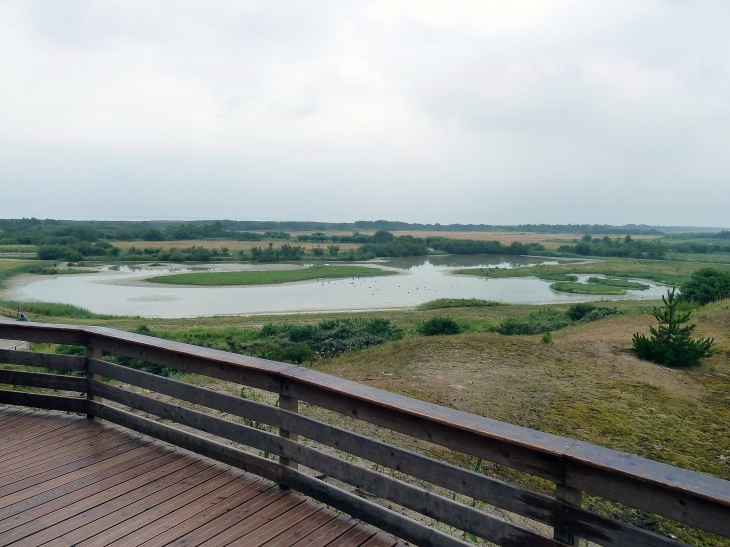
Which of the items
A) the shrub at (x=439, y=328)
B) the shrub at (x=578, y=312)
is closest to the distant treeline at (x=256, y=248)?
the shrub at (x=578, y=312)

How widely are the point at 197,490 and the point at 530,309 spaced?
111 feet

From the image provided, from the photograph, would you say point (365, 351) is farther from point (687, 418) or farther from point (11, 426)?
point (11, 426)

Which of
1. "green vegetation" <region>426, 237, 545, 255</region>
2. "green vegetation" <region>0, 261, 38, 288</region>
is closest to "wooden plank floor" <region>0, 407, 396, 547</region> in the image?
"green vegetation" <region>0, 261, 38, 288</region>

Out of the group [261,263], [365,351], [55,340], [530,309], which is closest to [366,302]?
[530,309]

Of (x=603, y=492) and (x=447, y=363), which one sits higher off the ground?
(x=603, y=492)

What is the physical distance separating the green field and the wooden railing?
1957 inches

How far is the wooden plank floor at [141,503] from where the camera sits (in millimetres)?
2869

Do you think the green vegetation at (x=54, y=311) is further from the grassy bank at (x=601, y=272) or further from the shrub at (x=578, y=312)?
the grassy bank at (x=601, y=272)

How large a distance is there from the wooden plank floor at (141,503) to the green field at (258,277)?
49.9 m

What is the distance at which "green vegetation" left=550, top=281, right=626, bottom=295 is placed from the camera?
49.3 m

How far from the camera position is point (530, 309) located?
1380 inches

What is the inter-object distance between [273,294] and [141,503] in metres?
44.1

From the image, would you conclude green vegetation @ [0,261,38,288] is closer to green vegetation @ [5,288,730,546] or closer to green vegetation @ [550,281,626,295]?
green vegetation @ [5,288,730,546]

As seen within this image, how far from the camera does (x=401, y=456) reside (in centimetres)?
277
